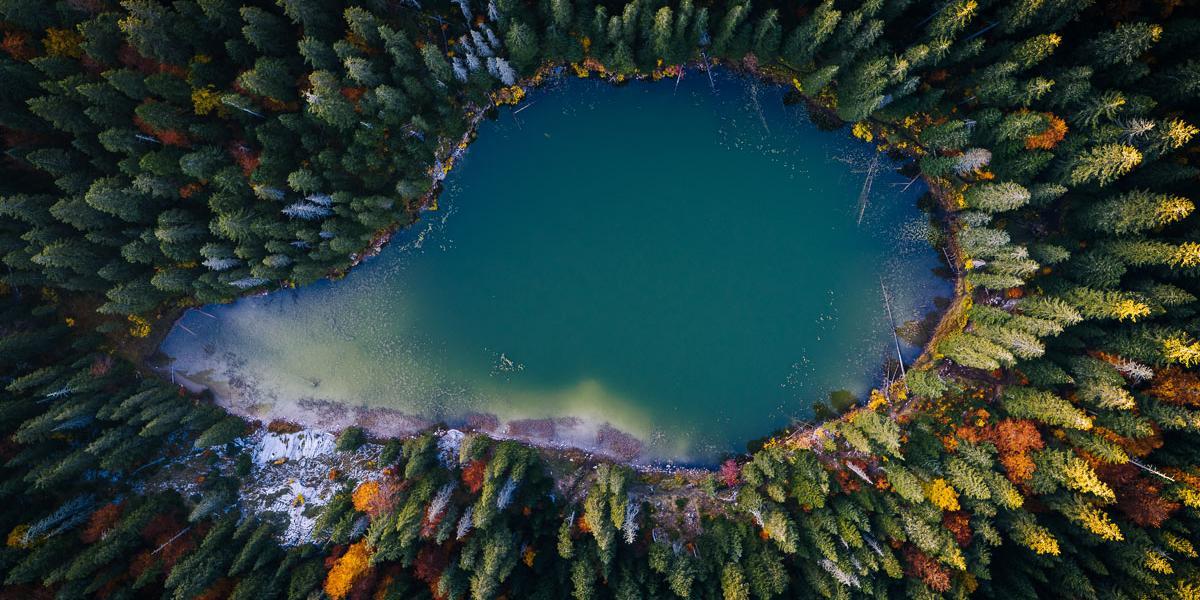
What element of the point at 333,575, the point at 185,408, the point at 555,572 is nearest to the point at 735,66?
the point at 555,572

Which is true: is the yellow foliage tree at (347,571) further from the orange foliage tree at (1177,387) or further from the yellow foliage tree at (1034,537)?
the orange foliage tree at (1177,387)

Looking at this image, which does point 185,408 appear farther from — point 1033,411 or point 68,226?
point 1033,411

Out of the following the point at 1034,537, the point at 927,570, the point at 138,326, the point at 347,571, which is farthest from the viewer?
the point at 138,326

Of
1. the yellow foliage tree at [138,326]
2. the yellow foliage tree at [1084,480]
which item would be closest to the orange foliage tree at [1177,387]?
the yellow foliage tree at [1084,480]

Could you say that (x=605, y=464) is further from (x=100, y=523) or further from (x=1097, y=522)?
(x=100, y=523)

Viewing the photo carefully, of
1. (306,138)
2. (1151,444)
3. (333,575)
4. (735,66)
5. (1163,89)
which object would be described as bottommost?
(333,575)

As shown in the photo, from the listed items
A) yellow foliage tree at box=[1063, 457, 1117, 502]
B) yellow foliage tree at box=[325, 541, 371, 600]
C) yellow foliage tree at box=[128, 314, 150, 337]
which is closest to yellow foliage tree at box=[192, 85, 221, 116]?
yellow foliage tree at box=[128, 314, 150, 337]

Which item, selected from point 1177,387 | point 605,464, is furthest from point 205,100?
point 1177,387
